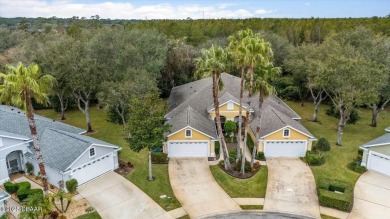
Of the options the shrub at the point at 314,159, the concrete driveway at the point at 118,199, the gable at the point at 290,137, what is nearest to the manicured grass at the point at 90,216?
the concrete driveway at the point at 118,199

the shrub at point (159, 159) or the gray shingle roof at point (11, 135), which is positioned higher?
the gray shingle roof at point (11, 135)

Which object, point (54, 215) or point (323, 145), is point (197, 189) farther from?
point (323, 145)

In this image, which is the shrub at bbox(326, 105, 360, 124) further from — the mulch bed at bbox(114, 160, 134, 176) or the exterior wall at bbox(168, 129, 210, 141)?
the mulch bed at bbox(114, 160, 134, 176)

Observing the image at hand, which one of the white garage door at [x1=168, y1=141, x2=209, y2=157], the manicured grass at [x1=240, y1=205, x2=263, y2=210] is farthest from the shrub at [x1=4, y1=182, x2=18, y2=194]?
the manicured grass at [x1=240, y1=205, x2=263, y2=210]

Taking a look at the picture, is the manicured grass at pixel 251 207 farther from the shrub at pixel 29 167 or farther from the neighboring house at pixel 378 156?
the shrub at pixel 29 167

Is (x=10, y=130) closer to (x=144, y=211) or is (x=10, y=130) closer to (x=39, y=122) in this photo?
(x=39, y=122)

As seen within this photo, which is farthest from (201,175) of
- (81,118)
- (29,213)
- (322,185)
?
(81,118)

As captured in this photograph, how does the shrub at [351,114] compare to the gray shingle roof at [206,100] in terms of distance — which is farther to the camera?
the shrub at [351,114]
